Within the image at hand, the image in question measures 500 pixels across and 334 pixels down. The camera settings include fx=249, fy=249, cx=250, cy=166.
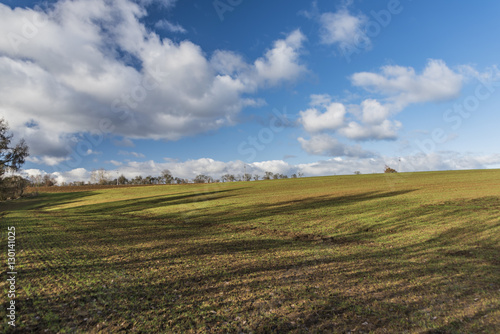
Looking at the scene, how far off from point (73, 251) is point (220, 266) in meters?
9.07

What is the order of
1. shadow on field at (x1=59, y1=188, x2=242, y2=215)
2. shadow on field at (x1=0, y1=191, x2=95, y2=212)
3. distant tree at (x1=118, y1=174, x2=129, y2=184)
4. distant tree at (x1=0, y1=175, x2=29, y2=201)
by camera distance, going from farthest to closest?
distant tree at (x1=118, y1=174, x2=129, y2=184)
shadow on field at (x1=0, y1=191, x2=95, y2=212)
shadow on field at (x1=59, y1=188, x2=242, y2=215)
distant tree at (x1=0, y1=175, x2=29, y2=201)

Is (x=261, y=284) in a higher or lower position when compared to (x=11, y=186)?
lower

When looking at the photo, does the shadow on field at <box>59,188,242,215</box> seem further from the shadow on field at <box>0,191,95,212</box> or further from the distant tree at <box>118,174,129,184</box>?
the distant tree at <box>118,174,129,184</box>

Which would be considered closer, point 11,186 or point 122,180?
point 11,186

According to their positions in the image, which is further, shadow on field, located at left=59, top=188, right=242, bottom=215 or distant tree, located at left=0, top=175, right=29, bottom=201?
shadow on field, located at left=59, top=188, right=242, bottom=215

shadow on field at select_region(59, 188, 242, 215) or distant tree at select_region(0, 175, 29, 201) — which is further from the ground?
distant tree at select_region(0, 175, 29, 201)

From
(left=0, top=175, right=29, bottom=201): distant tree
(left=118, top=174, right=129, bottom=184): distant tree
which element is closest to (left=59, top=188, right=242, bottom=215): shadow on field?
(left=0, top=175, right=29, bottom=201): distant tree

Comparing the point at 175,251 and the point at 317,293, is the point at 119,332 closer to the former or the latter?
the point at 317,293

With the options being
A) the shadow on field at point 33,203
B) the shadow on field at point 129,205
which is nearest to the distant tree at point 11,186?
the shadow on field at point 129,205

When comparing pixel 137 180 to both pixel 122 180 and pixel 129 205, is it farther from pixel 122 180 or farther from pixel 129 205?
pixel 129 205

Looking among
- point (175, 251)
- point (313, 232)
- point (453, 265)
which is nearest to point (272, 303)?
point (175, 251)

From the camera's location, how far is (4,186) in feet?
A: 124

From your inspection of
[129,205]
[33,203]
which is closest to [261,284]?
[129,205]

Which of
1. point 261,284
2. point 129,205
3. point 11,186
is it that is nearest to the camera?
point 261,284
